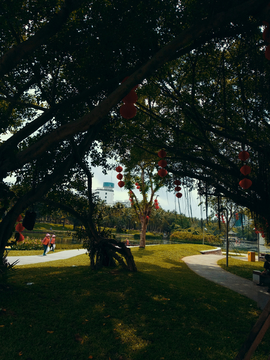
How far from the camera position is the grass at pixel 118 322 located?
332 cm

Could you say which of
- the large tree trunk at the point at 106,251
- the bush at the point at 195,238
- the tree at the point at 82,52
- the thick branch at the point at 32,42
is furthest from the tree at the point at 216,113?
the bush at the point at 195,238

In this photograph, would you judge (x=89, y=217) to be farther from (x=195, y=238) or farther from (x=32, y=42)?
(x=195, y=238)

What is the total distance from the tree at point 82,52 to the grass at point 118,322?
6.59 feet

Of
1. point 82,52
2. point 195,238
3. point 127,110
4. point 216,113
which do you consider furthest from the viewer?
point 195,238

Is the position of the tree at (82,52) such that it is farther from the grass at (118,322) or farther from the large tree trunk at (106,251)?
the large tree trunk at (106,251)

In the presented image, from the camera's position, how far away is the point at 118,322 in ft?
13.8

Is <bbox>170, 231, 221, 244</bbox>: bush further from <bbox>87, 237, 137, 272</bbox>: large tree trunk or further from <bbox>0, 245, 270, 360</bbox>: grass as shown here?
<bbox>0, 245, 270, 360</bbox>: grass

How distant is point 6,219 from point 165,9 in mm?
6269

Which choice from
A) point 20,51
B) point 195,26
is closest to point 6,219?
point 20,51

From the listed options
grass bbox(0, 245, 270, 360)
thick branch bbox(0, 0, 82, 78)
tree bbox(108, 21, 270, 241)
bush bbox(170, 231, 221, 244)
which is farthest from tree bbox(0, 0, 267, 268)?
bush bbox(170, 231, 221, 244)

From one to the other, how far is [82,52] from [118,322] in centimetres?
645

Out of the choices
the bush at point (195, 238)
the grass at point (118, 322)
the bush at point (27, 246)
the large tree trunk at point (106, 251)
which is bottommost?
the bush at point (195, 238)

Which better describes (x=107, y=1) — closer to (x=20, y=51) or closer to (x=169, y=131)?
(x=20, y=51)

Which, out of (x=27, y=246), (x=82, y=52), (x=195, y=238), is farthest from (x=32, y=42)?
(x=195, y=238)
